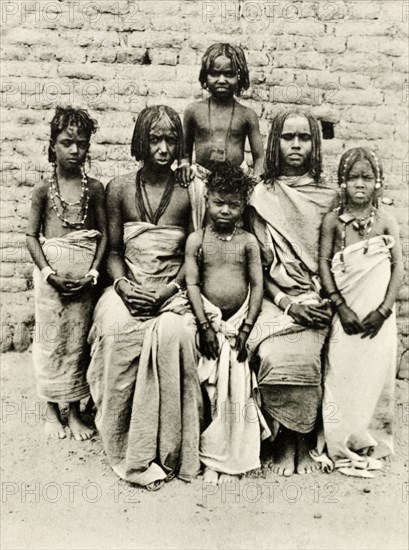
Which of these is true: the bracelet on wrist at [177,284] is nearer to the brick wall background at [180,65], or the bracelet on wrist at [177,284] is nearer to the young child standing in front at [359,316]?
the young child standing in front at [359,316]

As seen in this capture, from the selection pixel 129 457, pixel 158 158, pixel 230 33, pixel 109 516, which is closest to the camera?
pixel 109 516

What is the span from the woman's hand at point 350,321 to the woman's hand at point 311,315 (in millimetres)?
74

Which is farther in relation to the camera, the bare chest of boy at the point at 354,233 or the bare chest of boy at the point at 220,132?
the bare chest of boy at the point at 220,132

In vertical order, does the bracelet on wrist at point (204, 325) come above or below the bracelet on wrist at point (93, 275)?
below

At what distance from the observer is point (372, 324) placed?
11.8 feet

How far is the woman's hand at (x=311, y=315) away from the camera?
3.62 metres

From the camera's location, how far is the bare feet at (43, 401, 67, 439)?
3.98 m

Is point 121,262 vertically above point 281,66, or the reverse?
point 281,66

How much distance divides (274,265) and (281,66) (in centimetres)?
191

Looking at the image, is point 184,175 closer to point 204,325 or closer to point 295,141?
point 295,141

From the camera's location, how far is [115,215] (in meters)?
3.90

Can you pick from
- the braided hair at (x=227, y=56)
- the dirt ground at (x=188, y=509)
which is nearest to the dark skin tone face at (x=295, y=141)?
the braided hair at (x=227, y=56)

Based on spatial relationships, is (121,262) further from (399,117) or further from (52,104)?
(399,117)

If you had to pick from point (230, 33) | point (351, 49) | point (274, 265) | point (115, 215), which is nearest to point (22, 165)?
point (115, 215)
